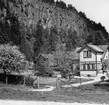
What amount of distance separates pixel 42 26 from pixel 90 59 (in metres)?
83.8

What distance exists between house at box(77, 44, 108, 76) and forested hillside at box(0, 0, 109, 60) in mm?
31818

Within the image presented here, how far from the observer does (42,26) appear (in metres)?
128

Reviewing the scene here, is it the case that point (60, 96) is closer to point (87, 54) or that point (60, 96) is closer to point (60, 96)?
point (60, 96)

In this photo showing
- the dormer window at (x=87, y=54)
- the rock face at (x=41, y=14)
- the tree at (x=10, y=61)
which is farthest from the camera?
the rock face at (x=41, y=14)

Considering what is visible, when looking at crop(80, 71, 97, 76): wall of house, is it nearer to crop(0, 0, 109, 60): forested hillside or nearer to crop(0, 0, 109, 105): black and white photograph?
crop(0, 0, 109, 105): black and white photograph

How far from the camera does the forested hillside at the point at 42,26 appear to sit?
96.9 metres

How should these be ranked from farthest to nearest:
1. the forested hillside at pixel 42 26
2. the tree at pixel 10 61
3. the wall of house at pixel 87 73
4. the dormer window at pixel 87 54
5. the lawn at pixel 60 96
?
the forested hillside at pixel 42 26 < the wall of house at pixel 87 73 < the dormer window at pixel 87 54 < the tree at pixel 10 61 < the lawn at pixel 60 96

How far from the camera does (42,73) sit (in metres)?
35.1

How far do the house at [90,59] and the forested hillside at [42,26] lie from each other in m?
31.8

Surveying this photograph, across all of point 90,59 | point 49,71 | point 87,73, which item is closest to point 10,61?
point 49,71

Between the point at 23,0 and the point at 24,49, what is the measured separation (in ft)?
317

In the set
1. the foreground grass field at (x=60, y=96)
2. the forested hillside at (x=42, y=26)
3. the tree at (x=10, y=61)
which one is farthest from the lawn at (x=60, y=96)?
the forested hillside at (x=42, y=26)

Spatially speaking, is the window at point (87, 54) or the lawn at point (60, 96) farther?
the window at point (87, 54)

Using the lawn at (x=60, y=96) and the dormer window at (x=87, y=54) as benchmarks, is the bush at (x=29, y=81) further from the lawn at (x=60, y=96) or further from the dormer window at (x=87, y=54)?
the dormer window at (x=87, y=54)
